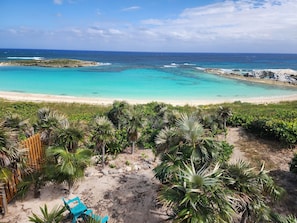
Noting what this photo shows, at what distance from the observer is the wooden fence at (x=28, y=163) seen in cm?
783

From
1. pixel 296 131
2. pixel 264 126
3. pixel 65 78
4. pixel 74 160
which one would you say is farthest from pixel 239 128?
pixel 65 78

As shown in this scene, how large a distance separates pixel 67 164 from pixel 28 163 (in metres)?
1.90

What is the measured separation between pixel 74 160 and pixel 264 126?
443 inches

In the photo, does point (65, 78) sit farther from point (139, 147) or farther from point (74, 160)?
point (74, 160)

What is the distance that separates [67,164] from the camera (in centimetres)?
820

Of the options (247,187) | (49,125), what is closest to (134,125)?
(49,125)

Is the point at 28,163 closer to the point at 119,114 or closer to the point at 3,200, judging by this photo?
the point at 3,200

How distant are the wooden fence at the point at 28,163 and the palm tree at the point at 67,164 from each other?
1.00 m

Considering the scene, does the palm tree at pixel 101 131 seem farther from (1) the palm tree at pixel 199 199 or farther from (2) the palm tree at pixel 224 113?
(2) the palm tree at pixel 224 113

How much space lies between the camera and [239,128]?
640 inches

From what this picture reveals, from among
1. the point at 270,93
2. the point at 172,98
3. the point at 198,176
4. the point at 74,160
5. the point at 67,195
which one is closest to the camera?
the point at 198,176

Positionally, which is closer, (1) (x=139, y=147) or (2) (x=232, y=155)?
(2) (x=232, y=155)

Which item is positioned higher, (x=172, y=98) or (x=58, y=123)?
(x=58, y=123)

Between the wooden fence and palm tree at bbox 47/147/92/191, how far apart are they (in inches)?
39.4
